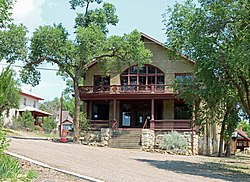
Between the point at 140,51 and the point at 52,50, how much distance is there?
6762 mm

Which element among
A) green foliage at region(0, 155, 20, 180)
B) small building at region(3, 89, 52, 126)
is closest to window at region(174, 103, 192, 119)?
green foliage at region(0, 155, 20, 180)

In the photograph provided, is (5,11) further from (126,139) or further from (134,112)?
(134,112)

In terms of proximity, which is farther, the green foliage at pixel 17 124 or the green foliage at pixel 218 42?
the green foliage at pixel 17 124

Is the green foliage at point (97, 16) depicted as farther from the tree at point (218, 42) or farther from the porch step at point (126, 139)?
the tree at point (218, 42)

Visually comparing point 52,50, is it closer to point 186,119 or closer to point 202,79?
point 186,119

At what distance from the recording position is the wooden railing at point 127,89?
2942 centimetres

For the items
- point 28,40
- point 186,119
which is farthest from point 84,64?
point 186,119

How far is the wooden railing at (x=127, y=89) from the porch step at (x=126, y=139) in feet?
11.6

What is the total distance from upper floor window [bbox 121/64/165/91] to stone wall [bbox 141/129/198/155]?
433 cm

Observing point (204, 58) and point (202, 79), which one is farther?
point (202, 79)

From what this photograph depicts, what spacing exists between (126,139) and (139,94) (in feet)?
12.8

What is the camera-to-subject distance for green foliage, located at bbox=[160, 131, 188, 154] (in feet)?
83.9

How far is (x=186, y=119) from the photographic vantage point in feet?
98.9

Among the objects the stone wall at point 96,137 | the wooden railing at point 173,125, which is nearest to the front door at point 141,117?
the wooden railing at point 173,125
